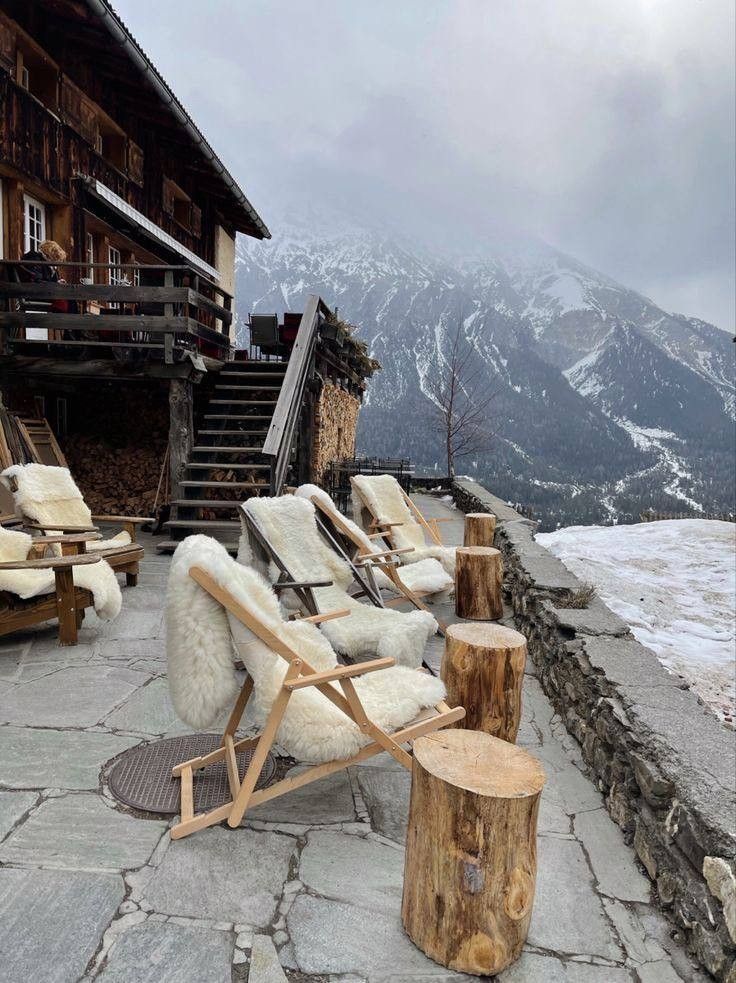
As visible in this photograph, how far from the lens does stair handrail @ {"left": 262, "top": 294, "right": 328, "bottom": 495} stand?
6.70 meters

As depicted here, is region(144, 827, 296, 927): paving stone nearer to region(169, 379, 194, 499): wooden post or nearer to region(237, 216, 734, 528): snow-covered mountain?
region(169, 379, 194, 499): wooden post

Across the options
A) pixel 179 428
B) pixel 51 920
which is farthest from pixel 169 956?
pixel 179 428

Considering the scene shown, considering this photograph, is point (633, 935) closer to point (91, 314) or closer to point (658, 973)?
point (658, 973)

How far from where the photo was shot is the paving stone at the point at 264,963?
5.45 ft

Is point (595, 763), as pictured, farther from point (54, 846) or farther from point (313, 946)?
point (54, 846)

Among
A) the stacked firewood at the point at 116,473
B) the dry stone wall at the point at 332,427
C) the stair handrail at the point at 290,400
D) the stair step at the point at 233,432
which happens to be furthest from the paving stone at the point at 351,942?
the dry stone wall at the point at 332,427

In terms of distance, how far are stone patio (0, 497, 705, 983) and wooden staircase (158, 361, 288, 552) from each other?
4421 mm

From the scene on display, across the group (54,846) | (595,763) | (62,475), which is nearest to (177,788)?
(54,846)

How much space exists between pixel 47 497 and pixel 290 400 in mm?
2978

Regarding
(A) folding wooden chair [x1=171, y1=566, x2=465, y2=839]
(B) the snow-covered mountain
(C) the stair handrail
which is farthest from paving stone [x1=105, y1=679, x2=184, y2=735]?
(B) the snow-covered mountain

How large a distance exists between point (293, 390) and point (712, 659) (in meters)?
5.37

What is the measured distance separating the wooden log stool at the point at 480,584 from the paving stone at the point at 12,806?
3511 mm

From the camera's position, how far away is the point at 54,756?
2703 mm

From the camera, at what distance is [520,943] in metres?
1.77
